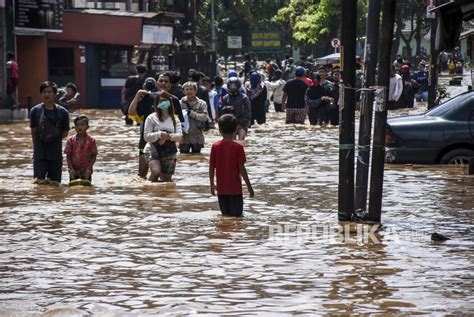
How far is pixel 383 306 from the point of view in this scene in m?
8.80

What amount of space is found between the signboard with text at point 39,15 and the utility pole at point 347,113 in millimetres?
28487

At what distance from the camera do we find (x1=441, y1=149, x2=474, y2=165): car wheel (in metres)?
19.0

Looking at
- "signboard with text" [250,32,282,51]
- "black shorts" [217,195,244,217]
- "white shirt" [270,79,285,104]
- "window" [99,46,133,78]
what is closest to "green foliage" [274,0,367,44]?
"signboard with text" [250,32,282,51]

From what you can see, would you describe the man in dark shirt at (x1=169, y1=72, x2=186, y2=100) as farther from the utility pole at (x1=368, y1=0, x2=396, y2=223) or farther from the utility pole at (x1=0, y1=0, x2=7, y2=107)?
the utility pole at (x1=0, y1=0, x2=7, y2=107)

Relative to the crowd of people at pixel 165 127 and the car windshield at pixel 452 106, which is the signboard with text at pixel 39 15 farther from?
the car windshield at pixel 452 106

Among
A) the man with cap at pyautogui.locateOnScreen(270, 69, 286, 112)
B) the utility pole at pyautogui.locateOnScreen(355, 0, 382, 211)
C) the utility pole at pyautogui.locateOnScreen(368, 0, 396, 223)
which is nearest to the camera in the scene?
the utility pole at pyautogui.locateOnScreen(368, 0, 396, 223)

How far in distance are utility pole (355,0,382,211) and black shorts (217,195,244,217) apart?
1.28 metres

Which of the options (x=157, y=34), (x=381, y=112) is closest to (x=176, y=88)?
(x=381, y=112)

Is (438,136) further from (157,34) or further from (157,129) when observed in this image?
(157,34)

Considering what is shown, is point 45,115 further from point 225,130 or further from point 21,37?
point 21,37

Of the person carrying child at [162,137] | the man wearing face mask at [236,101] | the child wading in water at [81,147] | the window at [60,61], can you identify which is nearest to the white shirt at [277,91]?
the window at [60,61]

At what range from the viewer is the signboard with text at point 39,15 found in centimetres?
4066

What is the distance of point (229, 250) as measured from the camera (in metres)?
11.6

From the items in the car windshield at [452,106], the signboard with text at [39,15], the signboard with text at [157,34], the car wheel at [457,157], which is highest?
the signboard with text at [39,15]
